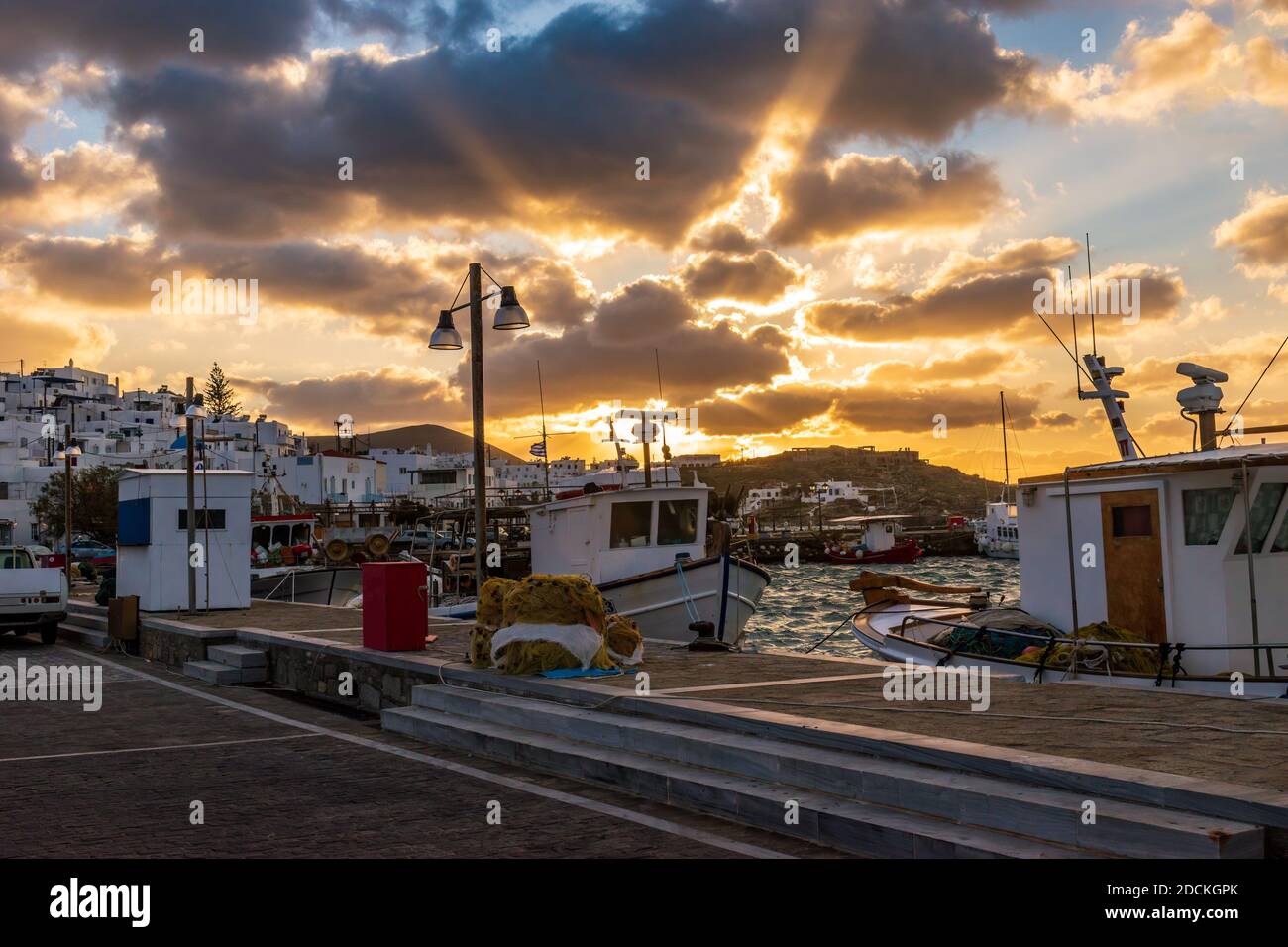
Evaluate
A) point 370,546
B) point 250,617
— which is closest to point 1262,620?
point 250,617

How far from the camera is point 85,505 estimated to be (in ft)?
222

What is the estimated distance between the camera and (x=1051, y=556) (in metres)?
14.5

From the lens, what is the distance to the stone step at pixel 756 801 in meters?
5.45

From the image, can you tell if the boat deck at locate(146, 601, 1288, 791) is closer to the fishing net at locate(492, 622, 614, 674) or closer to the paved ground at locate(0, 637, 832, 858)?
the fishing net at locate(492, 622, 614, 674)

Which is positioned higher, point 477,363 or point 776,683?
point 477,363

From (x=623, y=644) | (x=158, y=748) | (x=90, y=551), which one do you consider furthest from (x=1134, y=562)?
(x=90, y=551)

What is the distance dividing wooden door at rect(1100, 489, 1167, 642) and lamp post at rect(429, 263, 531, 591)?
7.79 m

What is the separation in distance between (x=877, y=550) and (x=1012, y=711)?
265 ft

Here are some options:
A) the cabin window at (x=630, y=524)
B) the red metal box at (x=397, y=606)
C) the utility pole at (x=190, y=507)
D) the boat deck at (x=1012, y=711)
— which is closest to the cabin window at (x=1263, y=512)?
the boat deck at (x=1012, y=711)

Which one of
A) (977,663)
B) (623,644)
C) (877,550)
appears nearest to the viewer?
(623,644)

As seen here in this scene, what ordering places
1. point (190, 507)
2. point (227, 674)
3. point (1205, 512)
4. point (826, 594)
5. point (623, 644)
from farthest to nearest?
point (826, 594), point (190, 507), point (227, 674), point (1205, 512), point (623, 644)

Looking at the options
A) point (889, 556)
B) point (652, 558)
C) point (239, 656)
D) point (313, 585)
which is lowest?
point (889, 556)

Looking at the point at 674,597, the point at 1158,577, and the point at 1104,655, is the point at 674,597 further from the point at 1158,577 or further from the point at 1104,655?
the point at 1104,655
